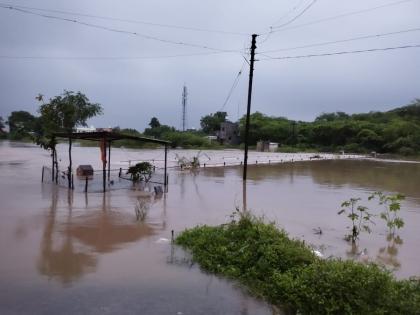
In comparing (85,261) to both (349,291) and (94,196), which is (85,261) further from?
(94,196)

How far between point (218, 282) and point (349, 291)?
2.30m

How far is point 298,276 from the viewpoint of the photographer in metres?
7.34

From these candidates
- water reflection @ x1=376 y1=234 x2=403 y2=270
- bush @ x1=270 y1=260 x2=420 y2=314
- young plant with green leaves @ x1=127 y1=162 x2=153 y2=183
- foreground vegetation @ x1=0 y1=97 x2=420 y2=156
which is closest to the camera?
bush @ x1=270 y1=260 x2=420 y2=314

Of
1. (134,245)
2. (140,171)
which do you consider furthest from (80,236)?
(140,171)

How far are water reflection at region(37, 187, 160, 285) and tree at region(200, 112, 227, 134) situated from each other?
97737 mm

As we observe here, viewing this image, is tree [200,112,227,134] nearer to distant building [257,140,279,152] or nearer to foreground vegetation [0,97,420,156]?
foreground vegetation [0,97,420,156]

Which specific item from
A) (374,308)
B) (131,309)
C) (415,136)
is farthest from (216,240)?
(415,136)

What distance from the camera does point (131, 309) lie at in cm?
674

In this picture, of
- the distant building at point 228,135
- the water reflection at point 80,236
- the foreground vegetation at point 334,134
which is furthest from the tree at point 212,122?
the water reflection at point 80,236

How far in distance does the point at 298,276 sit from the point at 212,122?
10711 cm

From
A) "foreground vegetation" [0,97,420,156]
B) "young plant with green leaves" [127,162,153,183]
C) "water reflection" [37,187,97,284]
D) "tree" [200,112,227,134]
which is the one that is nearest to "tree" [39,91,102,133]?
"young plant with green leaves" [127,162,153,183]

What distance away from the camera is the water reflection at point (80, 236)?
8.60 metres

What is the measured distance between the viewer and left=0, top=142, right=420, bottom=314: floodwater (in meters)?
7.09

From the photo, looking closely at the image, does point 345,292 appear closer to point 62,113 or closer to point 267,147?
point 62,113
